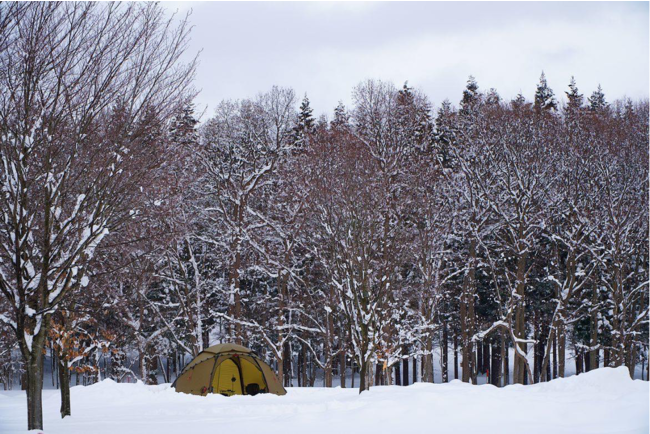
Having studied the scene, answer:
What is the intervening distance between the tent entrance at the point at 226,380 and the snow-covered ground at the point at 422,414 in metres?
6.26

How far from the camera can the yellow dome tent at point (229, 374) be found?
20000 millimetres

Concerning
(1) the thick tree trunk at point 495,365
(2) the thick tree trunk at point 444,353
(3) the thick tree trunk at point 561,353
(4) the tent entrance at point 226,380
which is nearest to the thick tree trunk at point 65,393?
(4) the tent entrance at point 226,380

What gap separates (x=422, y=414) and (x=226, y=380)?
40.4ft

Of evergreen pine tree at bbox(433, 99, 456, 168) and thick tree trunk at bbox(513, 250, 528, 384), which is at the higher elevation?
evergreen pine tree at bbox(433, 99, 456, 168)

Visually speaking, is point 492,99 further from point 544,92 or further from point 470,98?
point 544,92

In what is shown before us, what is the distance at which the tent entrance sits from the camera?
20406 millimetres

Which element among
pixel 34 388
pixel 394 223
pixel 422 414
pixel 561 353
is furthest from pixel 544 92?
pixel 34 388

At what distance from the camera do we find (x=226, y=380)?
20625mm

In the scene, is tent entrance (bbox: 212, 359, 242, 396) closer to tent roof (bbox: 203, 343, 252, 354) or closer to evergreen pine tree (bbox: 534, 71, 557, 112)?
tent roof (bbox: 203, 343, 252, 354)

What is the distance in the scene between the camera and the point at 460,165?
2708cm

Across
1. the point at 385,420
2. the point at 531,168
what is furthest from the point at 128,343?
the point at 385,420

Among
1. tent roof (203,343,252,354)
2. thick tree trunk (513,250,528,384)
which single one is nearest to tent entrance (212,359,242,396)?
tent roof (203,343,252,354)

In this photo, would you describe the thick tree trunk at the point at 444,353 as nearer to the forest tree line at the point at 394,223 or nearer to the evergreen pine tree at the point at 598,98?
the forest tree line at the point at 394,223

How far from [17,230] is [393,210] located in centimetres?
1722
